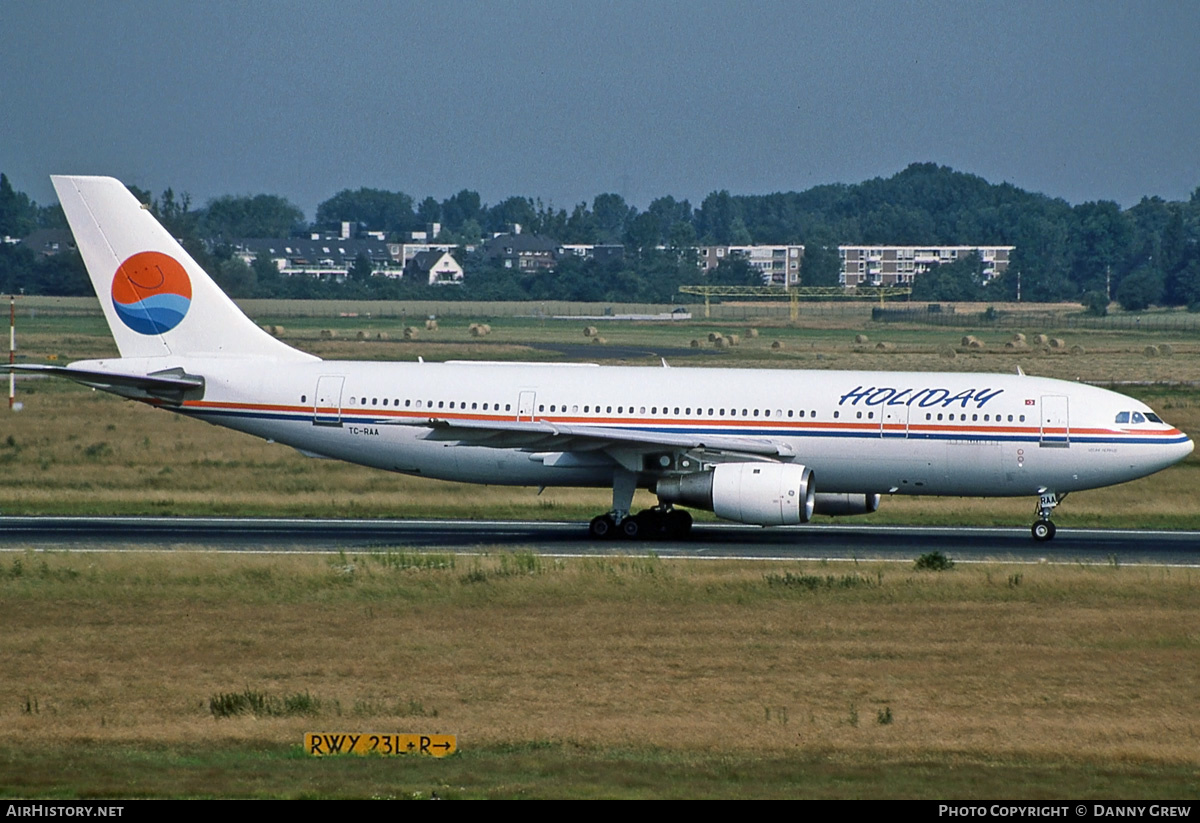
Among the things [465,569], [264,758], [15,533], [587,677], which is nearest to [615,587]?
[465,569]

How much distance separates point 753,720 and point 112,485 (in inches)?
1174

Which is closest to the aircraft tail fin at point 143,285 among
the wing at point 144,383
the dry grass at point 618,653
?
the wing at point 144,383

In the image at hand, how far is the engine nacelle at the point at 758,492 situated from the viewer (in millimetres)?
31484

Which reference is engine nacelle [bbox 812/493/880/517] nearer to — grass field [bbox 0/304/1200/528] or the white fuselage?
the white fuselage

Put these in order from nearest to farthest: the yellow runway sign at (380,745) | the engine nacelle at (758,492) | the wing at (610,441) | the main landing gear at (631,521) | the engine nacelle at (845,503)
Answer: the yellow runway sign at (380,745) < the engine nacelle at (758,492) < the wing at (610,441) < the main landing gear at (631,521) < the engine nacelle at (845,503)

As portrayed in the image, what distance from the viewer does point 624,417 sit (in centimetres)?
3447

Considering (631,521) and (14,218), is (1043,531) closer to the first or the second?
(631,521)

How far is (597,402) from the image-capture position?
3475 cm

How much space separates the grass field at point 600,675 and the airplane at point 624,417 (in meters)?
4.35

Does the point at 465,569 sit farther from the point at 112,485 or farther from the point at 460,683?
the point at 112,485

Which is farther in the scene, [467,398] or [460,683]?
[467,398]

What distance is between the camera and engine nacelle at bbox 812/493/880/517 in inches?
1372

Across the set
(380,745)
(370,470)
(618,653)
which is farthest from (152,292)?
(380,745)

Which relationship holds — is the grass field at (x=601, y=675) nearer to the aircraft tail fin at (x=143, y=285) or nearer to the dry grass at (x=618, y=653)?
the dry grass at (x=618, y=653)
